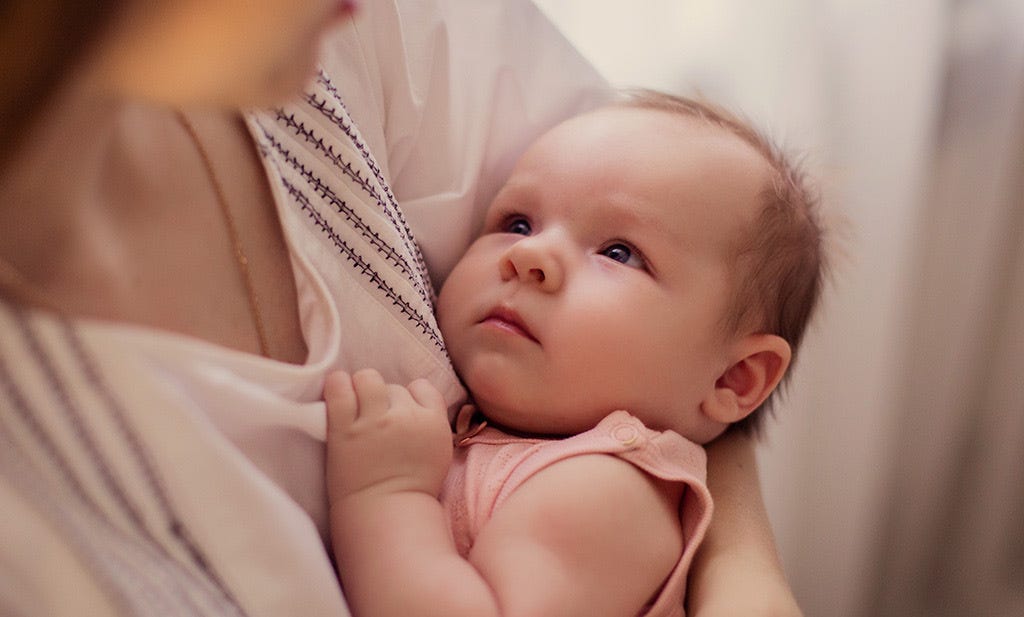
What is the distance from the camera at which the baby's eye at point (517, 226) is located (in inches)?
36.1

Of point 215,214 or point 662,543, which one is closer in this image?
point 215,214

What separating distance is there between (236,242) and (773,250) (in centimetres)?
49

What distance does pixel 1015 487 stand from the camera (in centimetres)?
142

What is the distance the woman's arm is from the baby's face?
0.06 metres

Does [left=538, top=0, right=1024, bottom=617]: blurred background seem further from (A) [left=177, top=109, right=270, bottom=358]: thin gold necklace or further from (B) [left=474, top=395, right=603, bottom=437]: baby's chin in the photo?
(A) [left=177, top=109, right=270, bottom=358]: thin gold necklace

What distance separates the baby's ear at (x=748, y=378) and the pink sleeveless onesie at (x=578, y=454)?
84 millimetres

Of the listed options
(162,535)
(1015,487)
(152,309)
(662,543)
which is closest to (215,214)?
(152,309)

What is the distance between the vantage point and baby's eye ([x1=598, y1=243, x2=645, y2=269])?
87 cm

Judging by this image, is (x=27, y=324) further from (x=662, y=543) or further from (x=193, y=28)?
(x=662, y=543)

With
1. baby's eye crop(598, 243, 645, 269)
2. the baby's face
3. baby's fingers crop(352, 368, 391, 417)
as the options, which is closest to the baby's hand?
baby's fingers crop(352, 368, 391, 417)

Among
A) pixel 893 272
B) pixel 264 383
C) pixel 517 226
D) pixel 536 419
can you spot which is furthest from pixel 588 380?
pixel 893 272

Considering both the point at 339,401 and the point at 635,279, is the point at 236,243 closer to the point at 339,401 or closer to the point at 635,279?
the point at 339,401

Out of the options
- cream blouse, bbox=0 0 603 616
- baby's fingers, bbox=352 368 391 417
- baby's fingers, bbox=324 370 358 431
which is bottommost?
baby's fingers, bbox=352 368 391 417

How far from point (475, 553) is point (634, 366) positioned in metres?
0.21
